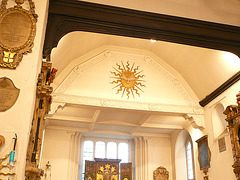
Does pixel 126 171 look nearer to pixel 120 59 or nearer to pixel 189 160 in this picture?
pixel 189 160

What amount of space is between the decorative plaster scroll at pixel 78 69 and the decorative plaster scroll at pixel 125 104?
0.31 m

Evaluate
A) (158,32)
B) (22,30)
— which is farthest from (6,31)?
(158,32)

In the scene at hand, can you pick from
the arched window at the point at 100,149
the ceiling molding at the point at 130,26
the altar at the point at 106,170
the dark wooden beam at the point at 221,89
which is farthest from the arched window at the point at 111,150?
the ceiling molding at the point at 130,26

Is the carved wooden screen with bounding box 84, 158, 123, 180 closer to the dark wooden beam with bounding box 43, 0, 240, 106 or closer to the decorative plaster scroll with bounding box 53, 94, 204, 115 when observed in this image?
the decorative plaster scroll with bounding box 53, 94, 204, 115

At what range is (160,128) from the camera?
1502 centimetres

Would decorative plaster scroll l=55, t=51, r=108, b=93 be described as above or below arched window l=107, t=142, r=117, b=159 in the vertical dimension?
above

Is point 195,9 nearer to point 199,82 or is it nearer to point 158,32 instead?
point 158,32

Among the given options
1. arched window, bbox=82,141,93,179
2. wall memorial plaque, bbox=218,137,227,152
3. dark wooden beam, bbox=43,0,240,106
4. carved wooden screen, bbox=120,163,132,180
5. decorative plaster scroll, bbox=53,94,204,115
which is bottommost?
carved wooden screen, bbox=120,163,132,180

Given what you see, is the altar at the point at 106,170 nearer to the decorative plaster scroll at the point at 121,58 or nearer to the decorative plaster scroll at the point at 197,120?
the decorative plaster scroll at the point at 197,120

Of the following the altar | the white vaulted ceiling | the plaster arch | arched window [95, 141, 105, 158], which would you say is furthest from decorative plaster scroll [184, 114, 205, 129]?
arched window [95, 141, 105, 158]

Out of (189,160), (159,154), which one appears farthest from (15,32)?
(159,154)

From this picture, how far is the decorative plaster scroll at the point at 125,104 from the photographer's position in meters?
10.8

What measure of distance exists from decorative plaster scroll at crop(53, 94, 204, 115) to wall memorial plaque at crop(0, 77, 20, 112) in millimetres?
5313

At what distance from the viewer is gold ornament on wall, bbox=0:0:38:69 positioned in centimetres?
548
